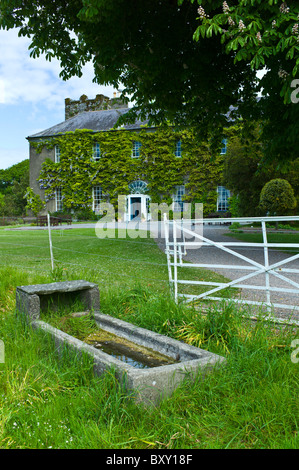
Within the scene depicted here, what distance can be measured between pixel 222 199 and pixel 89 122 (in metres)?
14.1

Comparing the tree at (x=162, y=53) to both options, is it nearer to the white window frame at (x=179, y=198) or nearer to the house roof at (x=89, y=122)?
the white window frame at (x=179, y=198)

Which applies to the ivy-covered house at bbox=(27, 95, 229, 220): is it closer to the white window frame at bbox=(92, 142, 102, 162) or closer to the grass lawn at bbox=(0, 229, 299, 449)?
the white window frame at bbox=(92, 142, 102, 162)

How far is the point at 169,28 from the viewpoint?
30.7 feet

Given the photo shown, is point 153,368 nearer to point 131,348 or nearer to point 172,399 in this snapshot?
point 172,399

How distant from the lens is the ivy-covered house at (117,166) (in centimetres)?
3072

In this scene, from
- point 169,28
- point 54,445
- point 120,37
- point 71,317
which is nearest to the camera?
point 54,445

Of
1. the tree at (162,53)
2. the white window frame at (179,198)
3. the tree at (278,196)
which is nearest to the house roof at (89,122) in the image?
the white window frame at (179,198)

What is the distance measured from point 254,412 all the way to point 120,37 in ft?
25.9

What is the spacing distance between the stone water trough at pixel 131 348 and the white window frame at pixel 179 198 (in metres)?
26.4

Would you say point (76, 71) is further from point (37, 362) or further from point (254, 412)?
point (254, 412)

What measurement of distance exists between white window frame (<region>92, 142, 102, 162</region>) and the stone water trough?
30.3m

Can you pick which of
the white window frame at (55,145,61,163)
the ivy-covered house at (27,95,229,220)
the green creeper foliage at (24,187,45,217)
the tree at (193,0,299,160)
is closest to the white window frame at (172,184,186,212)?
the ivy-covered house at (27,95,229,220)

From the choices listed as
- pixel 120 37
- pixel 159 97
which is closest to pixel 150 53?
pixel 120 37

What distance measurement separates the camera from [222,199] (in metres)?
30.4
